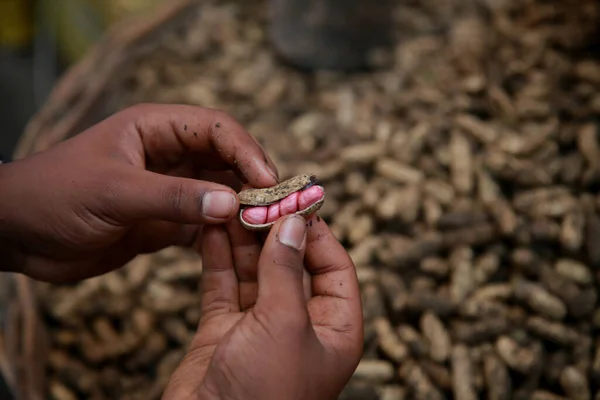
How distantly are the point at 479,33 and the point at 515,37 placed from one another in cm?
13

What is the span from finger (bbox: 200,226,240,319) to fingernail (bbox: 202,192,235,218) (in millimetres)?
104

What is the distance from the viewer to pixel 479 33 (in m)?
2.42

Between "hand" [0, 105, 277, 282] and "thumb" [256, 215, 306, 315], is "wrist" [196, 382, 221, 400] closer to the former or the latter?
"thumb" [256, 215, 306, 315]

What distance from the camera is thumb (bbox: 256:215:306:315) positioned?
3.07ft

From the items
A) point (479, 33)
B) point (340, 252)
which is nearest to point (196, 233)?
point (340, 252)

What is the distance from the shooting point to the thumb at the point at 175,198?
108 cm

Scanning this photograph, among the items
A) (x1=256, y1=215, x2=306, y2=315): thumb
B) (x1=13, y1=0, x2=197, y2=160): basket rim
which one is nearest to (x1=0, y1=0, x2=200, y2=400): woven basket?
(x1=13, y1=0, x2=197, y2=160): basket rim

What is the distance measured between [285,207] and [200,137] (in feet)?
0.79

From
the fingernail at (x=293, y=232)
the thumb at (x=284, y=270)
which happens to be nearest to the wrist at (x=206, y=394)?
the thumb at (x=284, y=270)

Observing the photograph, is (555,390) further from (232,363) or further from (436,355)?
(232,363)

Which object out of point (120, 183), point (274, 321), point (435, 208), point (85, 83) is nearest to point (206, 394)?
point (274, 321)

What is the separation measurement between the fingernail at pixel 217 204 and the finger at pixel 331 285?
15 cm

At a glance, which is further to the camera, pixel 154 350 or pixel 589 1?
pixel 589 1

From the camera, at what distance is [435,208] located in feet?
6.24
